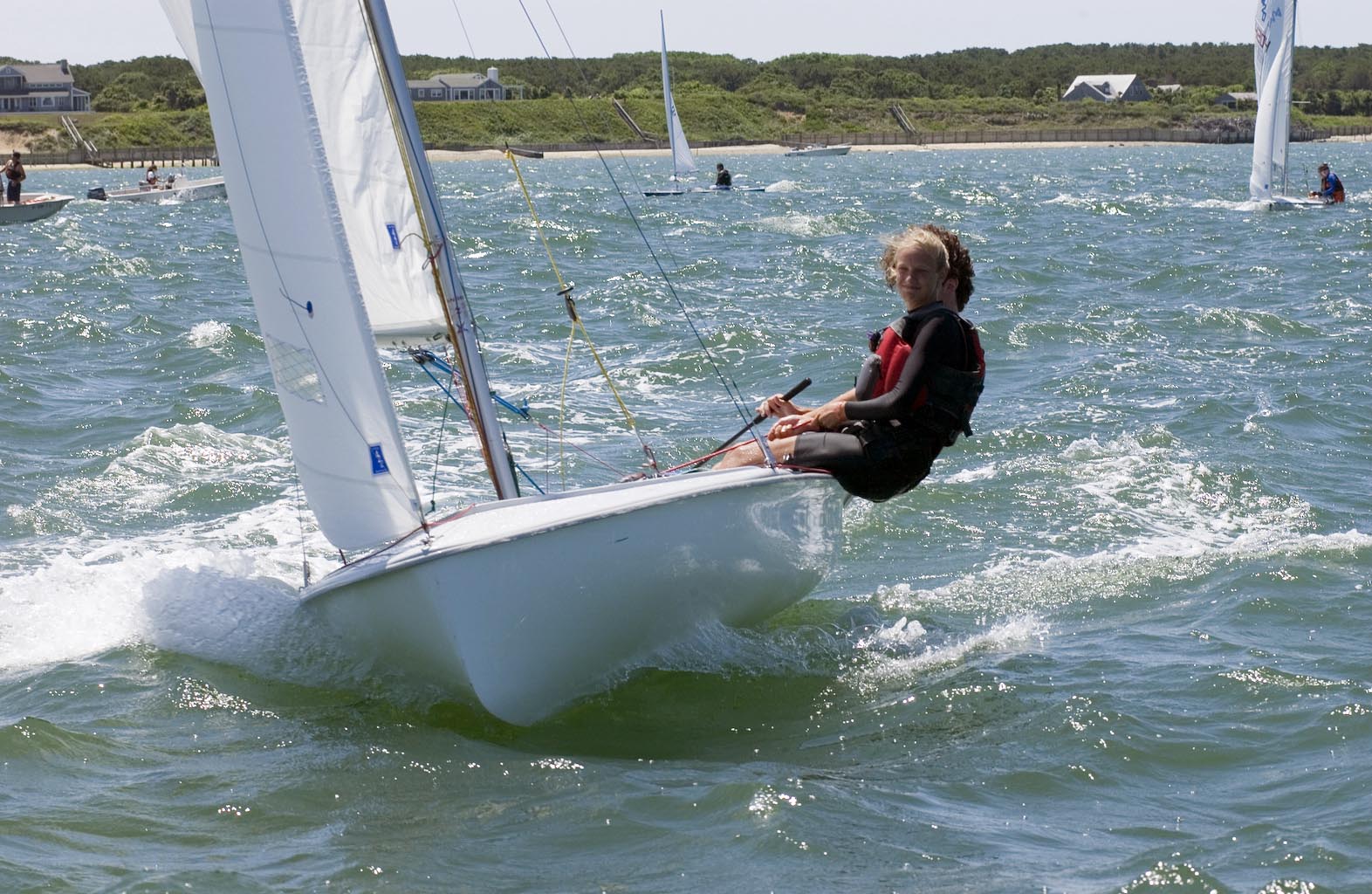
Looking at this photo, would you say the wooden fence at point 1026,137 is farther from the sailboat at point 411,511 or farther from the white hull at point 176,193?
the sailboat at point 411,511

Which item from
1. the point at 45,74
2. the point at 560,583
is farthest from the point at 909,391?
the point at 45,74

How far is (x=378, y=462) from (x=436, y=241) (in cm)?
96

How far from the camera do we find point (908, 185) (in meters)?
46.2

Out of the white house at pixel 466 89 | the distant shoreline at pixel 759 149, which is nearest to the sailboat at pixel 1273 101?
the distant shoreline at pixel 759 149

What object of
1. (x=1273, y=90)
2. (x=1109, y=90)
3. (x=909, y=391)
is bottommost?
(x=909, y=391)

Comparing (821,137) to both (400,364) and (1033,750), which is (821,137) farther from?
(1033,750)

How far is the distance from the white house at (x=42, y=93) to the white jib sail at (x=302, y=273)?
104 metres

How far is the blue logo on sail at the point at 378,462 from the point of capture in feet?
17.7

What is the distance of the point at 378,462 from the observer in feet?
17.8

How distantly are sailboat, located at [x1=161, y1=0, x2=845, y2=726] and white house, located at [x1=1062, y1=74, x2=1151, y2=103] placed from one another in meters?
119

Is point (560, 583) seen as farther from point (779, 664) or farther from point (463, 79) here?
point (463, 79)

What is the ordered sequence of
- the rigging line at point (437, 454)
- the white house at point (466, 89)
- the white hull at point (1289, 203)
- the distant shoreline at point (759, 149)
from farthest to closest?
1. the white house at point (466, 89)
2. the distant shoreline at point (759, 149)
3. the white hull at point (1289, 203)
4. the rigging line at point (437, 454)

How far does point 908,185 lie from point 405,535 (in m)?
42.2

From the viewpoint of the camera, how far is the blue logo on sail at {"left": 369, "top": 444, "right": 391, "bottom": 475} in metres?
5.41
